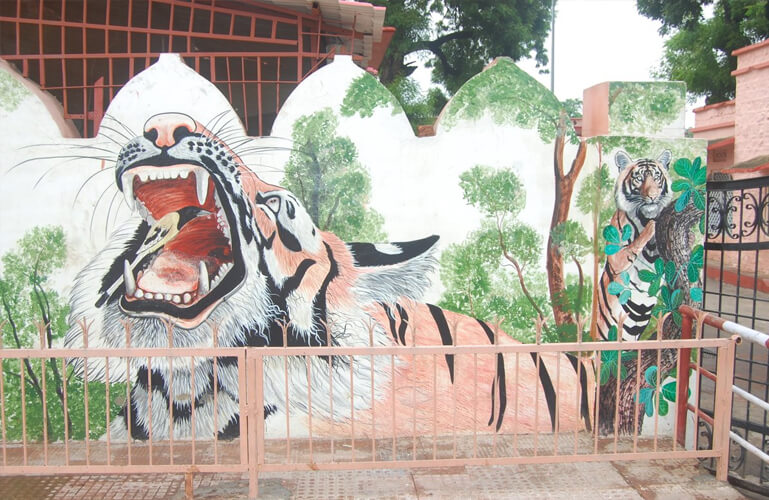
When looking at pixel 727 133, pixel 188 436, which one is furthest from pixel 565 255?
pixel 727 133

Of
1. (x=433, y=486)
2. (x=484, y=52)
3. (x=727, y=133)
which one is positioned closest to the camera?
(x=433, y=486)

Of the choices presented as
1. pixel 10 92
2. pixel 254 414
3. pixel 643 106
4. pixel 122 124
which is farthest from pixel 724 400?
pixel 10 92

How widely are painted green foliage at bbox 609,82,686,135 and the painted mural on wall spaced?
0.51 feet

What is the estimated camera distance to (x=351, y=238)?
4.98 m

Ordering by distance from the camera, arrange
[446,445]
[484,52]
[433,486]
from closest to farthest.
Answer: [433,486]
[446,445]
[484,52]

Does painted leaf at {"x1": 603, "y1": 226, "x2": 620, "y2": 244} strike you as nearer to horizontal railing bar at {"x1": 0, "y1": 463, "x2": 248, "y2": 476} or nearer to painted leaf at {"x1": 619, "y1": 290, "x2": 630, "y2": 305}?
painted leaf at {"x1": 619, "y1": 290, "x2": 630, "y2": 305}

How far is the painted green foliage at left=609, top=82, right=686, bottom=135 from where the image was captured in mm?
4934

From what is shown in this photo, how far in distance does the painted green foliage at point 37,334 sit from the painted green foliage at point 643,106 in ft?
15.2

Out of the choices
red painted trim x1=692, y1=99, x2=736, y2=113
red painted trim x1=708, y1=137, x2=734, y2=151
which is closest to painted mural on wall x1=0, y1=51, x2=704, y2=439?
red painted trim x1=708, y1=137, x2=734, y2=151

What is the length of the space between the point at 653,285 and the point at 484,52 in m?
17.7

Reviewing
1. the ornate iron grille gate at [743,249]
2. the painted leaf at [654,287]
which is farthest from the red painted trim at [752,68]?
the painted leaf at [654,287]

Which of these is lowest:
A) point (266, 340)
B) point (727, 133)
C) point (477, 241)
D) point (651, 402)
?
point (651, 402)

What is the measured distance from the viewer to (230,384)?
198 inches

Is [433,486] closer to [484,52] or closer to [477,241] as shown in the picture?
[477,241]
